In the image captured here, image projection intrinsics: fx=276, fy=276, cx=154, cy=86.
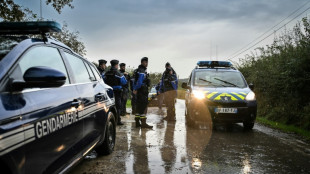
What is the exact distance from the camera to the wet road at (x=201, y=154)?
401 cm

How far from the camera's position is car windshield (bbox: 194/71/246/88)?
8.14 meters

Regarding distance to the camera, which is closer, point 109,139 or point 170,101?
point 109,139

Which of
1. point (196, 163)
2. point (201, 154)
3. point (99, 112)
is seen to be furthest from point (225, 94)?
point (99, 112)

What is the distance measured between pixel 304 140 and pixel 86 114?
551cm

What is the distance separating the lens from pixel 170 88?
9734mm

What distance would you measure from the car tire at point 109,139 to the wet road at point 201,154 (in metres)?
0.11

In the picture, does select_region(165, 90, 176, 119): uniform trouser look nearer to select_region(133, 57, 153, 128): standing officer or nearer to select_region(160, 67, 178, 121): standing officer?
select_region(160, 67, 178, 121): standing officer

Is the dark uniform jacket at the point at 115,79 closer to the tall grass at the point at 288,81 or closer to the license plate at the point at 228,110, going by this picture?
the license plate at the point at 228,110

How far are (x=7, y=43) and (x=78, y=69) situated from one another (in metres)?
1.32

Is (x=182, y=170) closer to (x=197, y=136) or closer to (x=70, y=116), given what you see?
(x=70, y=116)

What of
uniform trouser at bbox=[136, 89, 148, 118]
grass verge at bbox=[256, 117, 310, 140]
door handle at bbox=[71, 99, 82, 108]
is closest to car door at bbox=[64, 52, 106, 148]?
door handle at bbox=[71, 99, 82, 108]

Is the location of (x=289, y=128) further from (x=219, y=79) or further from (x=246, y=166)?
(x=246, y=166)

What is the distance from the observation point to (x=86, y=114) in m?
3.25

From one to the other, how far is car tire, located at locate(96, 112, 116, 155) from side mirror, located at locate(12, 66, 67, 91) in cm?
250
